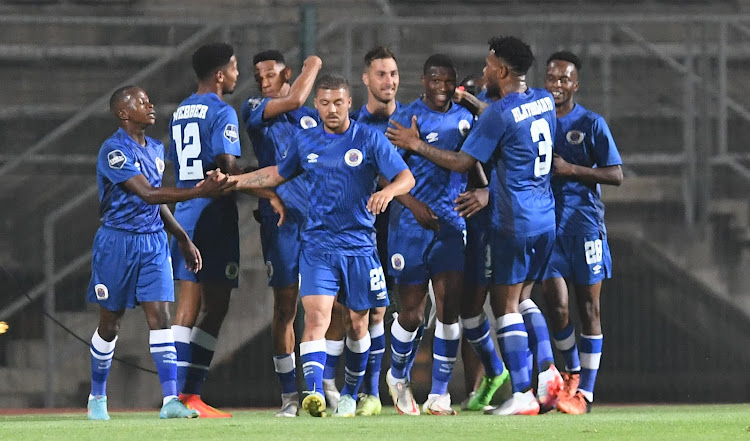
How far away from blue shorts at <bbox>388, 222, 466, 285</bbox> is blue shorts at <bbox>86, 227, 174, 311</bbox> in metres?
1.25

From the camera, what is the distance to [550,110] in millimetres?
8102

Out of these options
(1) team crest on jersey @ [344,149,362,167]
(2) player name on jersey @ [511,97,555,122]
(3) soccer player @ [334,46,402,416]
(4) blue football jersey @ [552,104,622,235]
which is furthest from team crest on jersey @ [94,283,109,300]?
(4) blue football jersey @ [552,104,622,235]

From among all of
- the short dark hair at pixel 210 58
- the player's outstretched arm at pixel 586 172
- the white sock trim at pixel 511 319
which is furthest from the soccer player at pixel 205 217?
the player's outstretched arm at pixel 586 172

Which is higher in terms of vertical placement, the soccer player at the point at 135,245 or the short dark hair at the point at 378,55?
the short dark hair at the point at 378,55

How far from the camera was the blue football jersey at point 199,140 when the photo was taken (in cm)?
828

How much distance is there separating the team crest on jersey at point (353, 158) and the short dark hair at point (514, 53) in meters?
0.89

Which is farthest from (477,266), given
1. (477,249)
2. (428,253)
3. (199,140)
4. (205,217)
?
(199,140)

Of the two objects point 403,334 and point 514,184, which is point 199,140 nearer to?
point 403,334

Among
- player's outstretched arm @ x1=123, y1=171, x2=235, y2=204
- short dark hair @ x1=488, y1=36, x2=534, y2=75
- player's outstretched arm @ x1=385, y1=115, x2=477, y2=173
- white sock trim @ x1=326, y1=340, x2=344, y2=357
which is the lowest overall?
white sock trim @ x1=326, y1=340, x2=344, y2=357

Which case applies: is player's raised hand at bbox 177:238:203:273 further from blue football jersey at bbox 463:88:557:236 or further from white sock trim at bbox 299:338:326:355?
blue football jersey at bbox 463:88:557:236

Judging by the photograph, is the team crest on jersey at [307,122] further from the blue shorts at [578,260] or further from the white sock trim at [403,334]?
the blue shorts at [578,260]

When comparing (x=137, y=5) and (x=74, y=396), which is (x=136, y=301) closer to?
(x=74, y=396)

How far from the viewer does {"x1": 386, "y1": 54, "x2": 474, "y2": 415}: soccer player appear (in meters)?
8.27

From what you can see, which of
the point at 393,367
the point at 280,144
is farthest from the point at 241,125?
the point at 393,367
